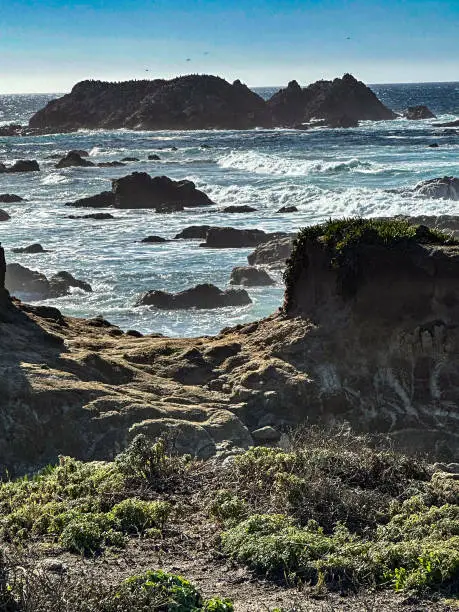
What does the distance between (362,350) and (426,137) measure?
72955 mm

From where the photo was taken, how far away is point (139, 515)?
25.5ft

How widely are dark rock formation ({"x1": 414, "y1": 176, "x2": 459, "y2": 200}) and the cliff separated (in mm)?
73444

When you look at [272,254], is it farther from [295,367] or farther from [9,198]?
[9,198]

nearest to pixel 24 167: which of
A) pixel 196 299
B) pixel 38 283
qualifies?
pixel 38 283

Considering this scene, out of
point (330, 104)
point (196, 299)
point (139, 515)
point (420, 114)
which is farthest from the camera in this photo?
point (330, 104)

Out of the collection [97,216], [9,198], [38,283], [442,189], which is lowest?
[38,283]

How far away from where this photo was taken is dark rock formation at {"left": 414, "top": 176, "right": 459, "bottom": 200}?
136 ft

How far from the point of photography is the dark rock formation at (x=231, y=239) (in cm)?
3450

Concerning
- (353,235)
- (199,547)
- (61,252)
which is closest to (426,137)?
(61,252)

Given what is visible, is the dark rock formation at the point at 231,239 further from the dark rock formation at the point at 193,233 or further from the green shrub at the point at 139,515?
the green shrub at the point at 139,515

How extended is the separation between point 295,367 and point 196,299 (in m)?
11.6

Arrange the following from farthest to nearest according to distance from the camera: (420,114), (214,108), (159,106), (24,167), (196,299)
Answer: (159,106), (214,108), (420,114), (24,167), (196,299)

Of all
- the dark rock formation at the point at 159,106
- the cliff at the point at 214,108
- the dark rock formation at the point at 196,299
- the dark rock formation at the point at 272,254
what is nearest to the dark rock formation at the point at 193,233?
the dark rock formation at the point at 272,254

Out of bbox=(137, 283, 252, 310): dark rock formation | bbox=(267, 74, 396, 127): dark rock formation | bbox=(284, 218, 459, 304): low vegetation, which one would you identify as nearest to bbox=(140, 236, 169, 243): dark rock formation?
bbox=(137, 283, 252, 310): dark rock formation
